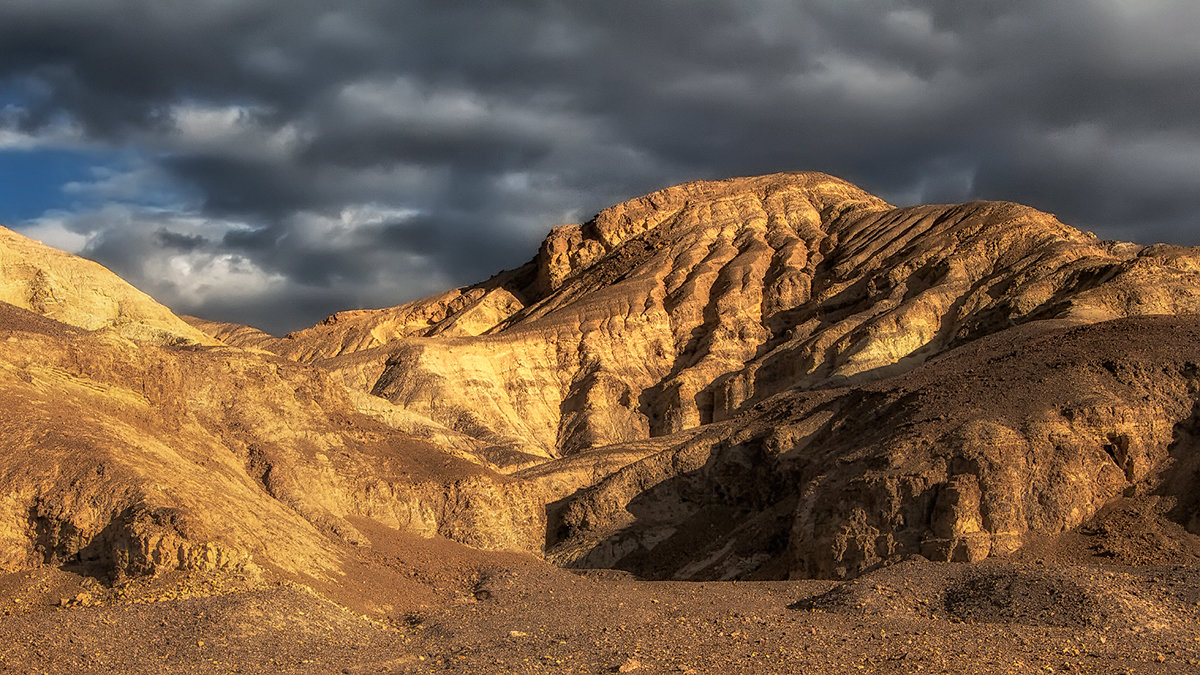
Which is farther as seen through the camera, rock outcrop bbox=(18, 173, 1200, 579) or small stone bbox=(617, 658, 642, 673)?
rock outcrop bbox=(18, 173, 1200, 579)

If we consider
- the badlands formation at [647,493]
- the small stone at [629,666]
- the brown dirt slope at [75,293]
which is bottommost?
the small stone at [629,666]

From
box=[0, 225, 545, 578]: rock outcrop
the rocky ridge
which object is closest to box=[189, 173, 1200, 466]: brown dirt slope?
the rocky ridge

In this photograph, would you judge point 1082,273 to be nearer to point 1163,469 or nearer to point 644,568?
point 1163,469

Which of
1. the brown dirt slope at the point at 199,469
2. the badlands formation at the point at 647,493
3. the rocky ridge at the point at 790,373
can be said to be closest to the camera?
the badlands formation at the point at 647,493

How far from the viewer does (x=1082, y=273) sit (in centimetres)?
5609

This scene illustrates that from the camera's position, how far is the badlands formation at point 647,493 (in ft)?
72.8

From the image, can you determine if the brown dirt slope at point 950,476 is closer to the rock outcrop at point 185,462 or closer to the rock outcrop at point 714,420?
the rock outcrop at point 714,420

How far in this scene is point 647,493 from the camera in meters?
43.8

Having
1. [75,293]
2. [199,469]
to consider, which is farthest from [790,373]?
[199,469]

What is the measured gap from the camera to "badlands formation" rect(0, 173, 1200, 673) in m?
22.2

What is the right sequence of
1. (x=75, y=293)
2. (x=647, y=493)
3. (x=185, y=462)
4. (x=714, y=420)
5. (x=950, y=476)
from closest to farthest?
(x=185, y=462) → (x=950, y=476) → (x=647, y=493) → (x=75, y=293) → (x=714, y=420)

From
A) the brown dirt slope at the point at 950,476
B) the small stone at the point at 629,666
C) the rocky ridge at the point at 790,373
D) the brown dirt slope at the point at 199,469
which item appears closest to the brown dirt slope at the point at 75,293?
the brown dirt slope at the point at 199,469

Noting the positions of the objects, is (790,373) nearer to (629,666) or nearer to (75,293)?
(75,293)

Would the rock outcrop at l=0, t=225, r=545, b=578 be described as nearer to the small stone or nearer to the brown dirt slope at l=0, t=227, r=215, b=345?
the brown dirt slope at l=0, t=227, r=215, b=345
